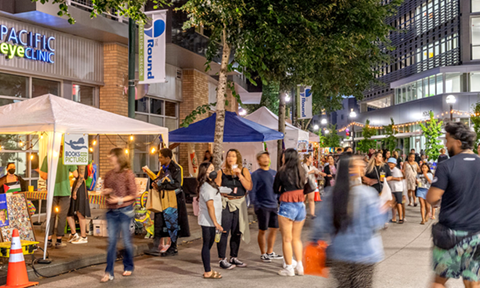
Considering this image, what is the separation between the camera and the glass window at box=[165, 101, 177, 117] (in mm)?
18445

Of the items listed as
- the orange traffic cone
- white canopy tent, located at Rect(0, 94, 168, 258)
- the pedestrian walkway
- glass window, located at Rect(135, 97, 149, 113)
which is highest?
glass window, located at Rect(135, 97, 149, 113)

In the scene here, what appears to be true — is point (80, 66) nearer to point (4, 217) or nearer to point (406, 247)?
point (4, 217)

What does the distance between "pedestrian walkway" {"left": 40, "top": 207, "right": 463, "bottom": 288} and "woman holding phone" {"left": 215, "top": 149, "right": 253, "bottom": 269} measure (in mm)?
297

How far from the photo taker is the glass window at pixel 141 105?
645 inches

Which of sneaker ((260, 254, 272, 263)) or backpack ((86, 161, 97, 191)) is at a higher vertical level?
backpack ((86, 161, 97, 191))

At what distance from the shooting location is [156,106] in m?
17.5

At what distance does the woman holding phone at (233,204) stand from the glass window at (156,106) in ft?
33.7

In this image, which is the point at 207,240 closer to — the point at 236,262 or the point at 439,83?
the point at 236,262

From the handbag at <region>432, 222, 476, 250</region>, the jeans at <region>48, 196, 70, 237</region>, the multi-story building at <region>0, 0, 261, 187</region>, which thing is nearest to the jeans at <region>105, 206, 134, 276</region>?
the jeans at <region>48, 196, 70, 237</region>

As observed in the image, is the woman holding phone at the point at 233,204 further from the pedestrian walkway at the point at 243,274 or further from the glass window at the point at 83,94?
the glass window at the point at 83,94

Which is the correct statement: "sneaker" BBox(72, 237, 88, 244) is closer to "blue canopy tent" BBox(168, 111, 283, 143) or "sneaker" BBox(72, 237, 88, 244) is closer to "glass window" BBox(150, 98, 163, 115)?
"blue canopy tent" BBox(168, 111, 283, 143)

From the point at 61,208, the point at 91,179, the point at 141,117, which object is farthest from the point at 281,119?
the point at 61,208

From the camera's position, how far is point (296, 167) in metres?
6.88

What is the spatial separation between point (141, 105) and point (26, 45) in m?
5.16
